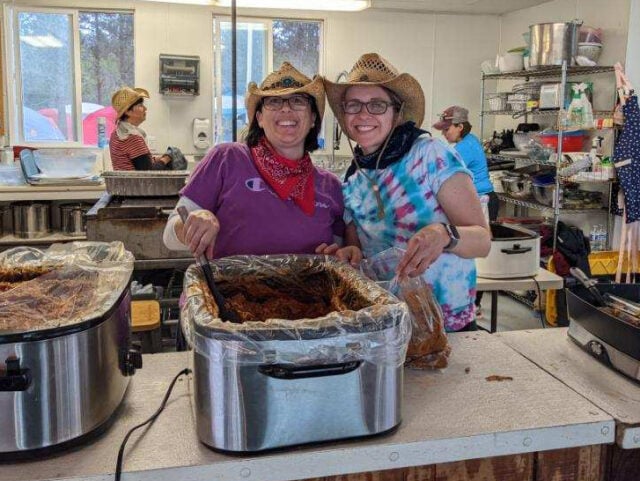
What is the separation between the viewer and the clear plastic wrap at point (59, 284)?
1.03 meters

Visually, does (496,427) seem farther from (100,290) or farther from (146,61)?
(146,61)

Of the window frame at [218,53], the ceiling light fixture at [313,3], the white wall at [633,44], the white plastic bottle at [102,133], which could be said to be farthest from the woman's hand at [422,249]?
the white plastic bottle at [102,133]

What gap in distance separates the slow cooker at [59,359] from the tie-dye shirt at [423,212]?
28.8 inches

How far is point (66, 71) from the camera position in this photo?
6125mm

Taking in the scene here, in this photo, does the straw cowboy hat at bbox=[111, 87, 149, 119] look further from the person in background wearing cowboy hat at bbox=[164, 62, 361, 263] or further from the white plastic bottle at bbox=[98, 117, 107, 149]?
the person in background wearing cowboy hat at bbox=[164, 62, 361, 263]

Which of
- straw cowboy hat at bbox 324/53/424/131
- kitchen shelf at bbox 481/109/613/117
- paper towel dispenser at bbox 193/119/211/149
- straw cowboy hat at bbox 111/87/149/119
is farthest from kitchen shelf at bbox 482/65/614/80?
straw cowboy hat at bbox 324/53/424/131

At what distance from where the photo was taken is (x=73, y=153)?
609cm

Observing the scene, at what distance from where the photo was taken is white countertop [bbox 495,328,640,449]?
1.16m

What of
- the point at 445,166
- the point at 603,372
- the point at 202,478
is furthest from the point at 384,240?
the point at 202,478

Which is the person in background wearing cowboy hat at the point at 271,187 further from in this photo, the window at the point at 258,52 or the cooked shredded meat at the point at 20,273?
the window at the point at 258,52

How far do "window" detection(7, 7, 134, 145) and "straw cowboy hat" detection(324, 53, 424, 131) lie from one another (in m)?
4.98

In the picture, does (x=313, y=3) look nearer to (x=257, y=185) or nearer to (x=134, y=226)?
(x=134, y=226)

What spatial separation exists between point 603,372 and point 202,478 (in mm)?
891

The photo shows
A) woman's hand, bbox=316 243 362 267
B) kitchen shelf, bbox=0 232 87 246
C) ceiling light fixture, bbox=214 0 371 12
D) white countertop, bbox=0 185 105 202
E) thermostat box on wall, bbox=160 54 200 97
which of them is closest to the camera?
woman's hand, bbox=316 243 362 267
